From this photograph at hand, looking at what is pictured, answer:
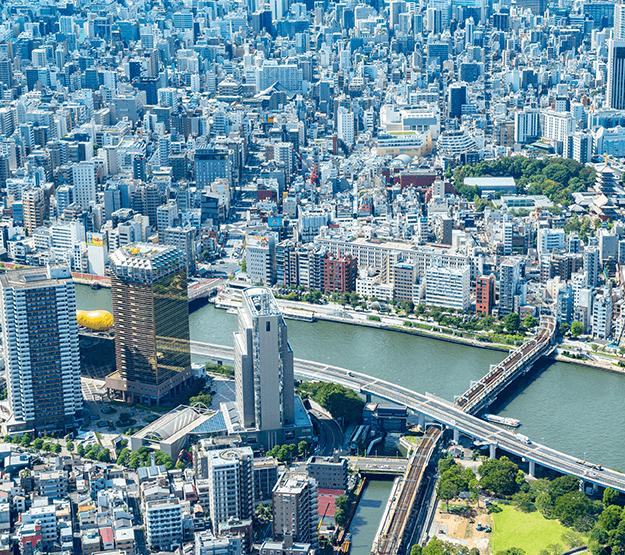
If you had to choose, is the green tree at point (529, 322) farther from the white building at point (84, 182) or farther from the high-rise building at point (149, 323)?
the white building at point (84, 182)

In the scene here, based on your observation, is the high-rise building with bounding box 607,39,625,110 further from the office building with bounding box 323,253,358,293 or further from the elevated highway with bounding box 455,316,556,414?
the elevated highway with bounding box 455,316,556,414

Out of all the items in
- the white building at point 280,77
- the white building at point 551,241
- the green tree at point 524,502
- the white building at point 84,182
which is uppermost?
the white building at point 280,77

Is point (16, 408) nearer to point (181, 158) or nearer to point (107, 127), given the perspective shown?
point (181, 158)

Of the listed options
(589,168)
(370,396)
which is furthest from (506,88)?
(370,396)

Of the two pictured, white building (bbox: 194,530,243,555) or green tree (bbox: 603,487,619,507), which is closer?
white building (bbox: 194,530,243,555)

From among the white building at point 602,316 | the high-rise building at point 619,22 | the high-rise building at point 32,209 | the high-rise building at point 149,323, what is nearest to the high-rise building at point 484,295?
the white building at point 602,316

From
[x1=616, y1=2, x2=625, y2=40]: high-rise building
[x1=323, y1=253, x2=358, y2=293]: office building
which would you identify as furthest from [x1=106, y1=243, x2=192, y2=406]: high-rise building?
[x1=616, y1=2, x2=625, y2=40]: high-rise building
